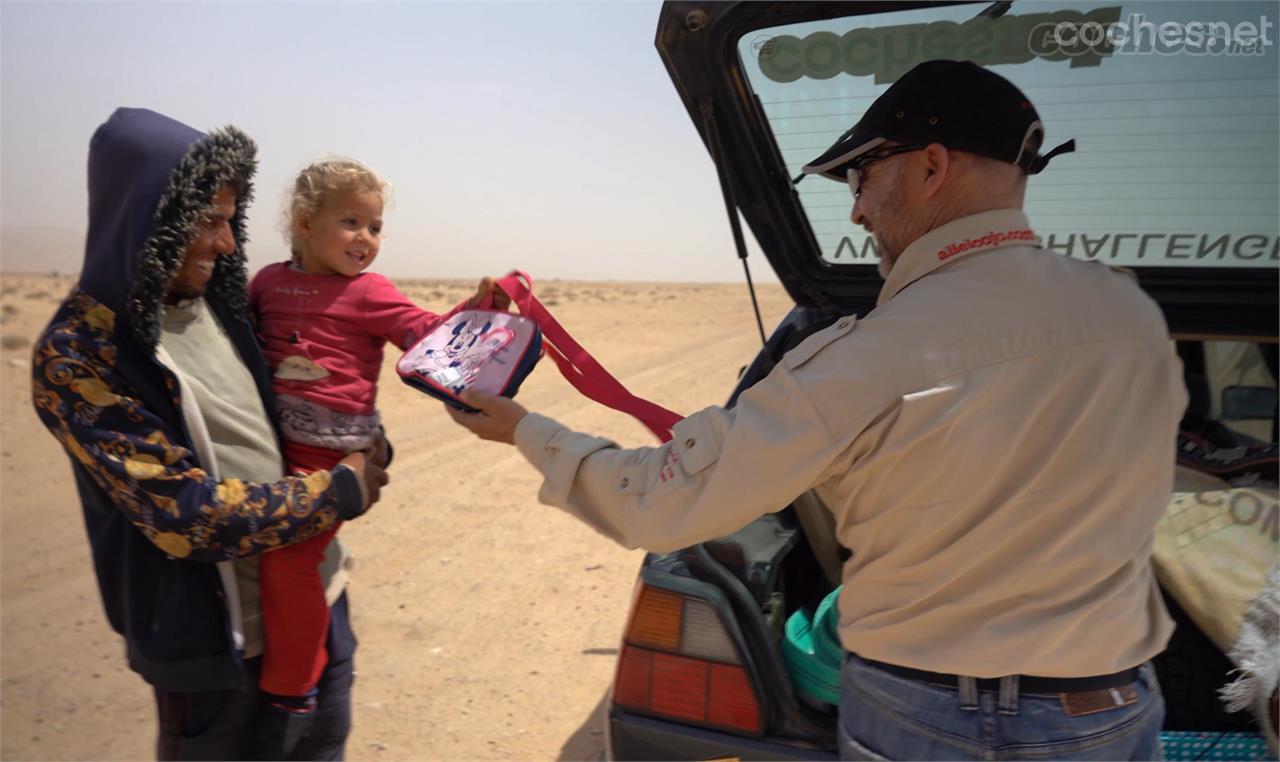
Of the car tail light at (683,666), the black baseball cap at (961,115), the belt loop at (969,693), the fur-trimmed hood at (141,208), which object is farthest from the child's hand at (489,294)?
the belt loop at (969,693)

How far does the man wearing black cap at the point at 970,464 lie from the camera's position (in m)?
1.33

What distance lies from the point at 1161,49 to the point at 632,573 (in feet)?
12.1

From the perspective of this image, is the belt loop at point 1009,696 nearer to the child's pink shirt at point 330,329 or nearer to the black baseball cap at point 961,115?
the black baseball cap at point 961,115

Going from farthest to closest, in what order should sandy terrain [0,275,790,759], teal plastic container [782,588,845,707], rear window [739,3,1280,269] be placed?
sandy terrain [0,275,790,759]
rear window [739,3,1280,269]
teal plastic container [782,588,845,707]

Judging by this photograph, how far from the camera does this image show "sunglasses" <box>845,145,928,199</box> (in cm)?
151

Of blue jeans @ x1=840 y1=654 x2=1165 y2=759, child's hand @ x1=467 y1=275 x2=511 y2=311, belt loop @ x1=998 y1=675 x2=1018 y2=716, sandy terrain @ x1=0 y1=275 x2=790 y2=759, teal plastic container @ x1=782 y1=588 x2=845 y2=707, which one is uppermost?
child's hand @ x1=467 y1=275 x2=511 y2=311

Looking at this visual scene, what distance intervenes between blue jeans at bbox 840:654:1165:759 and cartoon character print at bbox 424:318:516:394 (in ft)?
3.42

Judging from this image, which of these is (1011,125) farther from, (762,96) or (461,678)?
(461,678)


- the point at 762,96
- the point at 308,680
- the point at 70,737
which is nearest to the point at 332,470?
the point at 308,680

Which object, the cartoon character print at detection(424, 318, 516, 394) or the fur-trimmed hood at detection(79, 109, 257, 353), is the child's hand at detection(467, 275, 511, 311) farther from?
the fur-trimmed hood at detection(79, 109, 257, 353)

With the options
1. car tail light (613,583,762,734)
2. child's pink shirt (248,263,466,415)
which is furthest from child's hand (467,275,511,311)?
car tail light (613,583,762,734)

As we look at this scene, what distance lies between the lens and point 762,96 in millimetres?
2408

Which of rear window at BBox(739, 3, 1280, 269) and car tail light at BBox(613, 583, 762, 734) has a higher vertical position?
rear window at BBox(739, 3, 1280, 269)

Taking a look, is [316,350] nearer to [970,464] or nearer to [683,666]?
[683,666]
